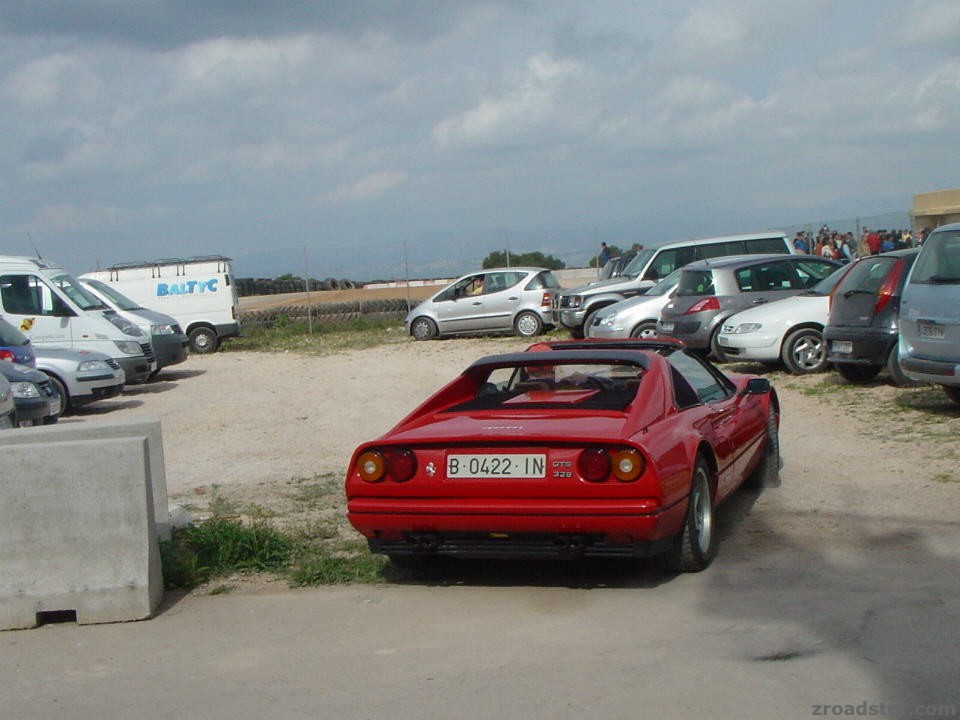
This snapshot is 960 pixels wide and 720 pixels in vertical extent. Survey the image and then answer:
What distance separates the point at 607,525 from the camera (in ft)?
19.0

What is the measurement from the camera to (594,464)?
5.84m

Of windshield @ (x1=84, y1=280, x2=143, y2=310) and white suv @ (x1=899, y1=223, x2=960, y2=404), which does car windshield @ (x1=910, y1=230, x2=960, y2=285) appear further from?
windshield @ (x1=84, y1=280, x2=143, y2=310)

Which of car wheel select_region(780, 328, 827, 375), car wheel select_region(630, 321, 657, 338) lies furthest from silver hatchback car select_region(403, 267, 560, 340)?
car wheel select_region(780, 328, 827, 375)

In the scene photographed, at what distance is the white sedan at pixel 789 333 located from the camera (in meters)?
15.6

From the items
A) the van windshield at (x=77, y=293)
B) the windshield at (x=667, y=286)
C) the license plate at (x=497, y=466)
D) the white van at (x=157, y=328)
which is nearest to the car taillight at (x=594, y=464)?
the license plate at (x=497, y=466)

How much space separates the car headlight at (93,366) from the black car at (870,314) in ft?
33.1

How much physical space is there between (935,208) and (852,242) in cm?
846

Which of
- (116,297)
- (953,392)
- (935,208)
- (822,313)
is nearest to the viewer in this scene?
(953,392)

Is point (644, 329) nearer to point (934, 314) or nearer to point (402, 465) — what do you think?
point (934, 314)

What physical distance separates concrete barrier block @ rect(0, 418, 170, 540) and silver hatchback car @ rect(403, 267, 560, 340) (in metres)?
18.3

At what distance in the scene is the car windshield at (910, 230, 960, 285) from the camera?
11.0 m

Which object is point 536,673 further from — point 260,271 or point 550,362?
point 260,271

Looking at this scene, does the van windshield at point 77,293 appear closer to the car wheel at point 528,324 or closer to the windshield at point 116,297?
the windshield at point 116,297

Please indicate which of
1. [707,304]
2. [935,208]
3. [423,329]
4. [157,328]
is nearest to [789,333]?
[707,304]
